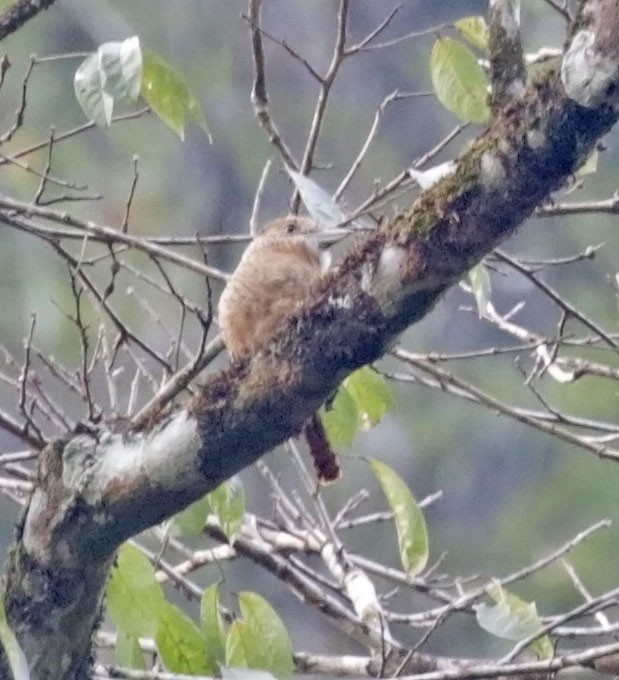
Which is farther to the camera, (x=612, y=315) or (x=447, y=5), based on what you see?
(x=447, y=5)

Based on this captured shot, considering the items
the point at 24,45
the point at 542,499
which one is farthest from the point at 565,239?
the point at 24,45

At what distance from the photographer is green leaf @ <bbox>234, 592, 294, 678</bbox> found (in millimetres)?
1867

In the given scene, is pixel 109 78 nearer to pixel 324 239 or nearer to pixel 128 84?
pixel 128 84

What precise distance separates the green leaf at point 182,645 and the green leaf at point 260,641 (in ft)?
0.16

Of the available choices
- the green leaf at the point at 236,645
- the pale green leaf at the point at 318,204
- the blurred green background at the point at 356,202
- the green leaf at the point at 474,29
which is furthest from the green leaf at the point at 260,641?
the blurred green background at the point at 356,202

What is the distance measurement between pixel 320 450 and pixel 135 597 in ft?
1.38

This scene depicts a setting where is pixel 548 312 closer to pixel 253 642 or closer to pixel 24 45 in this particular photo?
pixel 24 45

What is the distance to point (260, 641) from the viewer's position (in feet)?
6.16

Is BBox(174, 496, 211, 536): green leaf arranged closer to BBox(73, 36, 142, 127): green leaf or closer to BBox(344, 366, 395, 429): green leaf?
BBox(344, 366, 395, 429): green leaf

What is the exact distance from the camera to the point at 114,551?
184 cm

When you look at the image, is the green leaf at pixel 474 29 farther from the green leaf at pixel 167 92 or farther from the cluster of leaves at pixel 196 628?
the cluster of leaves at pixel 196 628

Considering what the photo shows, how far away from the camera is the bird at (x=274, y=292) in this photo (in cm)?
183

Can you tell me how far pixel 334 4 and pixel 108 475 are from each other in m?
5.91

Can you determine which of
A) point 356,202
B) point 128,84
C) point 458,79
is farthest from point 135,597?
point 356,202
